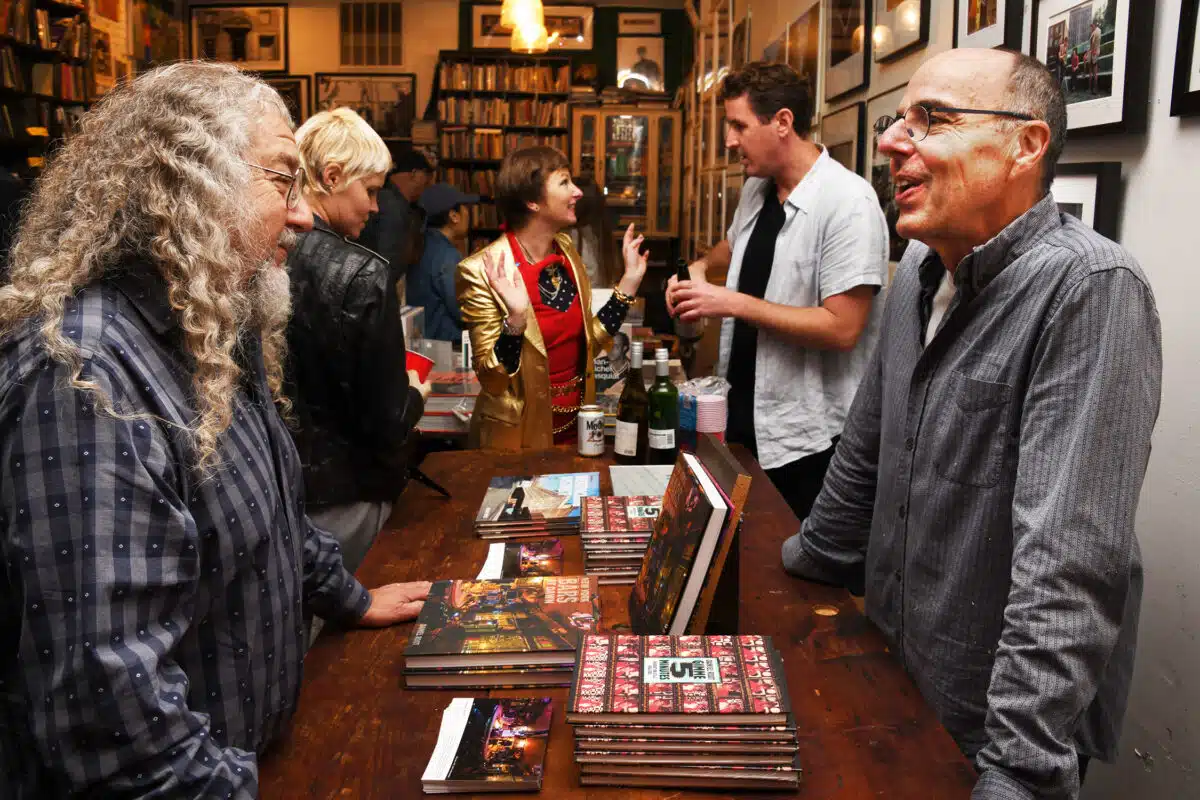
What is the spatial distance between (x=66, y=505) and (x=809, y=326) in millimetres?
2041

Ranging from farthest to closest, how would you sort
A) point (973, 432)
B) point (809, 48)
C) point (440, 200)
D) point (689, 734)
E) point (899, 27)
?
point (440, 200)
point (809, 48)
point (899, 27)
point (973, 432)
point (689, 734)

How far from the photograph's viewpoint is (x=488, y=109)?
9.72 m

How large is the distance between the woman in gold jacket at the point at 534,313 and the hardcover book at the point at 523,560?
45.5 inches

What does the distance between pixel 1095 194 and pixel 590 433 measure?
125 centimetres

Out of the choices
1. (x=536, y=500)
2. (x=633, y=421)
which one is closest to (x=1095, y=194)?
(x=633, y=421)

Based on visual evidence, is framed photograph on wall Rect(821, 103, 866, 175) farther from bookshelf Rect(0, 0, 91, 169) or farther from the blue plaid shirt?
bookshelf Rect(0, 0, 91, 169)

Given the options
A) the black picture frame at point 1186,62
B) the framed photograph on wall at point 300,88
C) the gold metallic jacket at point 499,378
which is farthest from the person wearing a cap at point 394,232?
the framed photograph on wall at point 300,88

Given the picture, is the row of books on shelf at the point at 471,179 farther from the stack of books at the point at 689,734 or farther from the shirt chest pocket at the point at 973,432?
the stack of books at the point at 689,734

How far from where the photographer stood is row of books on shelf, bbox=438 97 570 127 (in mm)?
9693

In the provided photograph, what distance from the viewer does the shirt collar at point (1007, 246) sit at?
133 cm

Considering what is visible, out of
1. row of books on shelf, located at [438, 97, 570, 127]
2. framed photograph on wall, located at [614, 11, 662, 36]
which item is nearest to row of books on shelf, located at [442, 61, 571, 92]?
row of books on shelf, located at [438, 97, 570, 127]

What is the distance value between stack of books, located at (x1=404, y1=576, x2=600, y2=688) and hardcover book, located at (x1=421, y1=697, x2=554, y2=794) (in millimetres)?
56

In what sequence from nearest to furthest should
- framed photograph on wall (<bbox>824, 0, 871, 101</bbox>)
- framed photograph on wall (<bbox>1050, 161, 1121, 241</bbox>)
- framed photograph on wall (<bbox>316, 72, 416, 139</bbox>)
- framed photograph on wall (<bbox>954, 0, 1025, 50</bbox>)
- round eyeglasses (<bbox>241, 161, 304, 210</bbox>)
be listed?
round eyeglasses (<bbox>241, 161, 304, 210</bbox>)
framed photograph on wall (<bbox>1050, 161, 1121, 241</bbox>)
framed photograph on wall (<bbox>954, 0, 1025, 50</bbox>)
framed photograph on wall (<bbox>824, 0, 871, 101</bbox>)
framed photograph on wall (<bbox>316, 72, 416, 139</bbox>)

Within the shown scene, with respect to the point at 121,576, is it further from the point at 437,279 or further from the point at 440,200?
the point at 440,200
